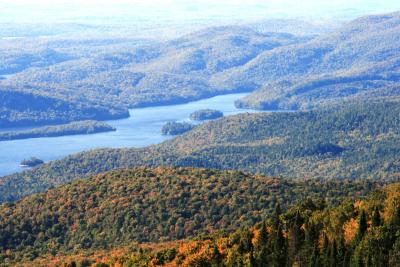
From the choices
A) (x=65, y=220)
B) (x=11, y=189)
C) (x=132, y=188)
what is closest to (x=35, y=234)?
(x=65, y=220)

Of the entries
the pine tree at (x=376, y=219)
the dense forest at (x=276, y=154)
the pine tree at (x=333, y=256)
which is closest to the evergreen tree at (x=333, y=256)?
the pine tree at (x=333, y=256)

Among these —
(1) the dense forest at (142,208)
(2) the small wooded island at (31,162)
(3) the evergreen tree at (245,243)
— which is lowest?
(2) the small wooded island at (31,162)

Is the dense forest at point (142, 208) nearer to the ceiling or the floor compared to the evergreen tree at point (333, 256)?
nearer to the floor

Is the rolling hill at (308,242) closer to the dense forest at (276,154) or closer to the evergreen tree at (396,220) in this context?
the evergreen tree at (396,220)

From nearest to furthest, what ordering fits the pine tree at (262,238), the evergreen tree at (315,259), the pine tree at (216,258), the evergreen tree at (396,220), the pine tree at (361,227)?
the evergreen tree at (315,259), the pine tree at (361,227), the evergreen tree at (396,220), the pine tree at (216,258), the pine tree at (262,238)

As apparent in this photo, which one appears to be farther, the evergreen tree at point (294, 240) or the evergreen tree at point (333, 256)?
the evergreen tree at point (294, 240)

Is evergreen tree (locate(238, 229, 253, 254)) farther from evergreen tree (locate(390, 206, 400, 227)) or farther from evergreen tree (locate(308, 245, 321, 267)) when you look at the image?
evergreen tree (locate(390, 206, 400, 227))

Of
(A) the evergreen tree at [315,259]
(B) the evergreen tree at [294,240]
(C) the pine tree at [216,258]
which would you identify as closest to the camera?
(A) the evergreen tree at [315,259]

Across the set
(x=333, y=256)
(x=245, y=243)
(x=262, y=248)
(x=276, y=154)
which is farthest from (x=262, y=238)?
(x=276, y=154)
